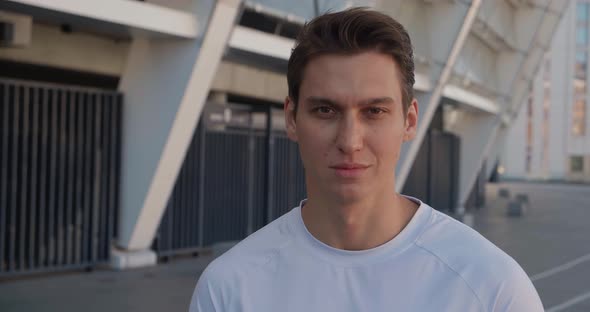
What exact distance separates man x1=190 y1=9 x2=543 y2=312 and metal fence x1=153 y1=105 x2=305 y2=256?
9.89 m

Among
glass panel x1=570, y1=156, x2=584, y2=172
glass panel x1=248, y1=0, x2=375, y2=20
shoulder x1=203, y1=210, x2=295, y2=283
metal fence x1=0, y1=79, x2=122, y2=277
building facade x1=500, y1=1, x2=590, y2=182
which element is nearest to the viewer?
shoulder x1=203, y1=210, x2=295, y2=283

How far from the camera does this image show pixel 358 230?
1799mm

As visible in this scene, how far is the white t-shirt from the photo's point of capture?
1.67 meters

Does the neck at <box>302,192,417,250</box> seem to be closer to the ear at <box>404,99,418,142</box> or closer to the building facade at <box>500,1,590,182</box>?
the ear at <box>404,99,418,142</box>

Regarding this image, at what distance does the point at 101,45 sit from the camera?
11805 mm

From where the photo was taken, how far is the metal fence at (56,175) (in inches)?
368

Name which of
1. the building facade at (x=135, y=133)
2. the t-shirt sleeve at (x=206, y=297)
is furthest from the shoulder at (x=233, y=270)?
the building facade at (x=135, y=133)

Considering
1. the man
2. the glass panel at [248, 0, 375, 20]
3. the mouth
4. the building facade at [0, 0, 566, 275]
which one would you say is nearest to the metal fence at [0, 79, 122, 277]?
the building facade at [0, 0, 566, 275]

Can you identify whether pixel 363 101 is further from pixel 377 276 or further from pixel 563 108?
pixel 563 108

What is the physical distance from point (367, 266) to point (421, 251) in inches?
5.7

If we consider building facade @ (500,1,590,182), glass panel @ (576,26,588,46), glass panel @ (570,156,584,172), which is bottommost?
glass panel @ (570,156,584,172)

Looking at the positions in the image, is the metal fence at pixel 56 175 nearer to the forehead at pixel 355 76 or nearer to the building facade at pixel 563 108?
the forehead at pixel 355 76

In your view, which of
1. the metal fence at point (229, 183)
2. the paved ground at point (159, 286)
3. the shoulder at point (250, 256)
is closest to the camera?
the shoulder at point (250, 256)

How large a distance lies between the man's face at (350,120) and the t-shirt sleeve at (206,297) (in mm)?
404
